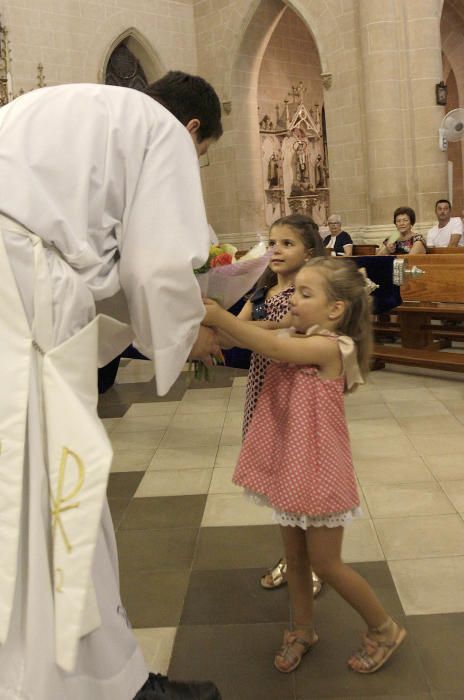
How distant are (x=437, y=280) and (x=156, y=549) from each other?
402cm

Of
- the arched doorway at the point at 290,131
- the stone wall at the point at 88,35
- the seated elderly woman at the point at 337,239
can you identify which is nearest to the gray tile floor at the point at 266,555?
the seated elderly woman at the point at 337,239

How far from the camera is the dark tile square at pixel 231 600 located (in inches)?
105

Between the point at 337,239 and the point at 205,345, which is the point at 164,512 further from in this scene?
the point at 337,239

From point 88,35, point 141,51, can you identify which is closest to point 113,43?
point 88,35

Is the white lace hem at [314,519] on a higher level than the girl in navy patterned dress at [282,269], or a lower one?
lower

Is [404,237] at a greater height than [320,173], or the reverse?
[320,173]

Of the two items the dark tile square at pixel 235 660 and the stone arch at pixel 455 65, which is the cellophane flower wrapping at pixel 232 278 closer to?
the dark tile square at pixel 235 660

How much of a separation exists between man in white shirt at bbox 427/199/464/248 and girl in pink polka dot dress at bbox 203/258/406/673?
7.70 metres

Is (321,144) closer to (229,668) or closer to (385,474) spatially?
(385,474)

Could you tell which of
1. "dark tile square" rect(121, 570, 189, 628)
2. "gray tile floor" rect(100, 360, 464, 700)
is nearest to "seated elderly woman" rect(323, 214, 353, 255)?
"gray tile floor" rect(100, 360, 464, 700)

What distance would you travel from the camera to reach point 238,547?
3273 millimetres

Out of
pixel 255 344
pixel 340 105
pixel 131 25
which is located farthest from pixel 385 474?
pixel 131 25

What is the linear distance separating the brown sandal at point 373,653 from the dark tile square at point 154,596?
666 mm

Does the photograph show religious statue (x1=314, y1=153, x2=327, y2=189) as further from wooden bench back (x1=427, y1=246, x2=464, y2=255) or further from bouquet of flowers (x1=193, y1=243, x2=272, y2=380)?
bouquet of flowers (x1=193, y1=243, x2=272, y2=380)
